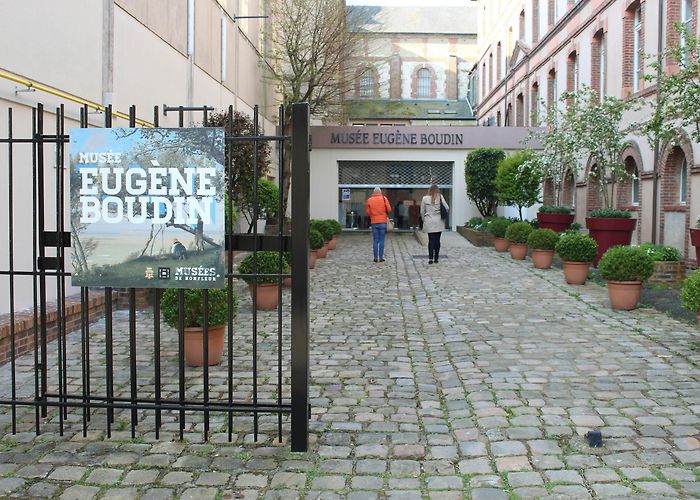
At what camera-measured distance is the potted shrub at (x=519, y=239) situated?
651 inches

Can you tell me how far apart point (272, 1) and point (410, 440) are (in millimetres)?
23105

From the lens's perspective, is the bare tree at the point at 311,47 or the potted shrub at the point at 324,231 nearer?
the potted shrub at the point at 324,231

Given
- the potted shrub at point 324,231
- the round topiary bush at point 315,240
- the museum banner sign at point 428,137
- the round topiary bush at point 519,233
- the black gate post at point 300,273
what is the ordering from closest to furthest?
the black gate post at point 300,273 < the round topiary bush at point 315,240 < the round topiary bush at point 519,233 < the potted shrub at point 324,231 < the museum banner sign at point 428,137

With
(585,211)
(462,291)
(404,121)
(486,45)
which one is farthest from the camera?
(404,121)

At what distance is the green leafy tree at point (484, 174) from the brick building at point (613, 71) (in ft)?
7.33

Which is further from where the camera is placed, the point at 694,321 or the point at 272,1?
the point at 272,1

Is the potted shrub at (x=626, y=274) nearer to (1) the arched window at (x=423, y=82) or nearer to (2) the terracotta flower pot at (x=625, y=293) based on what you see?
(2) the terracotta flower pot at (x=625, y=293)

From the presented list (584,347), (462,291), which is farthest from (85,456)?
(462,291)

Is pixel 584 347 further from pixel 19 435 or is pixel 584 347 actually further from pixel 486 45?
pixel 486 45

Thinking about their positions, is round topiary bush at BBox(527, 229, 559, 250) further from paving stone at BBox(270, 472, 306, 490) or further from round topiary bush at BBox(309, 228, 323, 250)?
paving stone at BBox(270, 472, 306, 490)

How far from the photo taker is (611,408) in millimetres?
5312

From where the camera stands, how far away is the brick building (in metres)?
14.6

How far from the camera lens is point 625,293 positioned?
9.48 m

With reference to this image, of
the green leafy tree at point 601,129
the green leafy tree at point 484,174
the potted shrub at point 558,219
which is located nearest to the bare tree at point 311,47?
the green leafy tree at point 484,174
